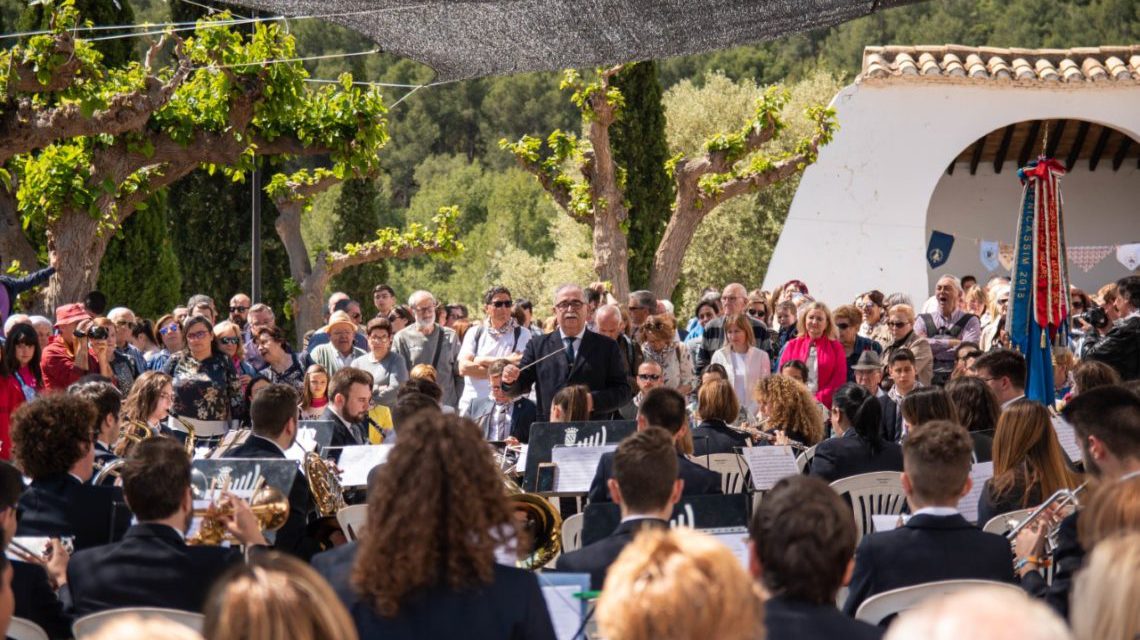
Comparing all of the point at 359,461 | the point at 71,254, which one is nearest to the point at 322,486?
the point at 359,461

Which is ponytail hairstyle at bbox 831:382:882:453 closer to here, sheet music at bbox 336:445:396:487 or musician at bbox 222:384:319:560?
sheet music at bbox 336:445:396:487

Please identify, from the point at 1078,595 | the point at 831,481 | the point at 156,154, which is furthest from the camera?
the point at 156,154

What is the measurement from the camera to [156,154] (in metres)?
10.7

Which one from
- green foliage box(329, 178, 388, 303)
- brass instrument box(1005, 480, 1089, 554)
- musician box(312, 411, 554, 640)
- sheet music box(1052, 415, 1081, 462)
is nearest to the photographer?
musician box(312, 411, 554, 640)

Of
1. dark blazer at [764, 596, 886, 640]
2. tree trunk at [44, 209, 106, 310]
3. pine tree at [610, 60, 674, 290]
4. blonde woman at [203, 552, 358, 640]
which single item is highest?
pine tree at [610, 60, 674, 290]

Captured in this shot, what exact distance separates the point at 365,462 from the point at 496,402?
2.42 m

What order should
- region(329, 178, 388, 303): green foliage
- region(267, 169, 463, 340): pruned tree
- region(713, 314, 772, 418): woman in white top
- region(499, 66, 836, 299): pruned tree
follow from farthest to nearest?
region(329, 178, 388, 303): green foliage
region(499, 66, 836, 299): pruned tree
region(267, 169, 463, 340): pruned tree
region(713, 314, 772, 418): woman in white top

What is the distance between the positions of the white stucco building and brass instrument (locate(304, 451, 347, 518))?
43.9 ft

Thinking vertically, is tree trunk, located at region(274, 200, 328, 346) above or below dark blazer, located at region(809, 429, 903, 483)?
above

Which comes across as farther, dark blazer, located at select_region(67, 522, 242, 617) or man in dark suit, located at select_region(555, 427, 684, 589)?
man in dark suit, located at select_region(555, 427, 684, 589)

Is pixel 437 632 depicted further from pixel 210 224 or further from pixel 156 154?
pixel 210 224

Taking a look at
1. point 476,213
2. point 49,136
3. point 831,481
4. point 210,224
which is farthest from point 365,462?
point 476,213

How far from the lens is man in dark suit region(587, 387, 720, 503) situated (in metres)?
5.71

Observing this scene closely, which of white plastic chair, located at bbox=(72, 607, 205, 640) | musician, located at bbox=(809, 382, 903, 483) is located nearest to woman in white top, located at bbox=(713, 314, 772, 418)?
musician, located at bbox=(809, 382, 903, 483)
